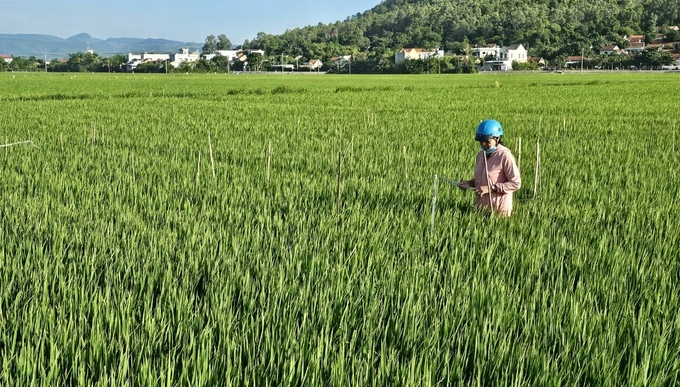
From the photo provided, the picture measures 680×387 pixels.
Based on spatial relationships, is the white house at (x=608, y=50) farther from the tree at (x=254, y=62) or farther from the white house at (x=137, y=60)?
the white house at (x=137, y=60)

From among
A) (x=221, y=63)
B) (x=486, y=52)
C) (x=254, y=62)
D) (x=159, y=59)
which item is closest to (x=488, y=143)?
(x=254, y=62)

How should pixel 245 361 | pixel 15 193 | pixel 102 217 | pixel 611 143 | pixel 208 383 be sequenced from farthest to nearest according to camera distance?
pixel 611 143 < pixel 15 193 < pixel 102 217 < pixel 245 361 < pixel 208 383

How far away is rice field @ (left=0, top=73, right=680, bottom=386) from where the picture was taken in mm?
2096

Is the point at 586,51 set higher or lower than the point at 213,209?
higher

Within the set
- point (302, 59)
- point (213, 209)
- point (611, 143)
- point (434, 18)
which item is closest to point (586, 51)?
point (302, 59)

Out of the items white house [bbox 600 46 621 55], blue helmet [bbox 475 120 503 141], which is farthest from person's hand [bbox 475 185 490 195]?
white house [bbox 600 46 621 55]

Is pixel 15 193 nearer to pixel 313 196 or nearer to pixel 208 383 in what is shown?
pixel 313 196

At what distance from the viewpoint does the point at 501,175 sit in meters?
4.30

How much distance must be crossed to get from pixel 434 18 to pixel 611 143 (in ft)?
520

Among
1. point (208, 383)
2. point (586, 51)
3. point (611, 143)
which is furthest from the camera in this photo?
point (586, 51)

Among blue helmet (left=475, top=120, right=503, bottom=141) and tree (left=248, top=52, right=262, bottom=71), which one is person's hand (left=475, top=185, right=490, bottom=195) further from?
tree (left=248, top=52, right=262, bottom=71)

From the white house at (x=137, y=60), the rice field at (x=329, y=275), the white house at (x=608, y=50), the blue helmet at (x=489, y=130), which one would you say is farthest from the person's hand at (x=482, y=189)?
the white house at (x=608, y=50)

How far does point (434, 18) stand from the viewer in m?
161

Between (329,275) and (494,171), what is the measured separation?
1.70 meters
